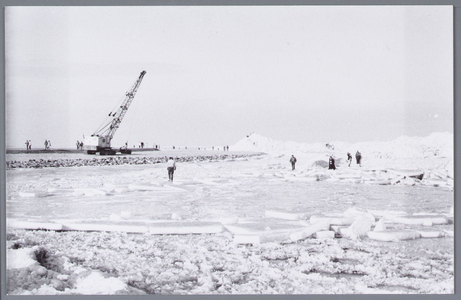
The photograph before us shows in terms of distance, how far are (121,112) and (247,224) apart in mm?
1687

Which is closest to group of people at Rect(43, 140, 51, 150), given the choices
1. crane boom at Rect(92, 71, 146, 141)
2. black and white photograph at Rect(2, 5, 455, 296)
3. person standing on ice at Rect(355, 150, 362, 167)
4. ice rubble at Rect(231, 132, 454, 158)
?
black and white photograph at Rect(2, 5, 455, 296)

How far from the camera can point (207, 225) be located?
4137 millimetres

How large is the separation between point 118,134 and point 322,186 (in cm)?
219

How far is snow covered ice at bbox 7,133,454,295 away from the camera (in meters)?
3.97

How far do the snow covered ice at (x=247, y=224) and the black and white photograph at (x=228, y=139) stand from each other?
1cm

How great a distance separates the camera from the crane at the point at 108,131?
4293 mm

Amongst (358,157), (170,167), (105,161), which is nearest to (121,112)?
(105,161)

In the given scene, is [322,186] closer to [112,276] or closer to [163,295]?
[163,295]

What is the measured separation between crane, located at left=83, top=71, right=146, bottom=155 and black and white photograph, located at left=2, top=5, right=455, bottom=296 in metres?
0.02

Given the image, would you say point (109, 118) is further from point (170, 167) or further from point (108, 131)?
point (170, 167)

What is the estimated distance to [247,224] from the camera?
415cm

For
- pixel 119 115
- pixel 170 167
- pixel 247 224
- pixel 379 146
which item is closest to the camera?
pixel 247 224

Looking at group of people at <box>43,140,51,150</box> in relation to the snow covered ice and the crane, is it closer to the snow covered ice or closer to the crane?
the snow covered ice

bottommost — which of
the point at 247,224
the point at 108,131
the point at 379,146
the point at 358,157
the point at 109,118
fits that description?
the point at 247,224
